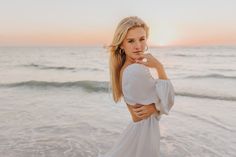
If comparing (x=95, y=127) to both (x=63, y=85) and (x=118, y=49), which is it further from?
(x=63, y=85)

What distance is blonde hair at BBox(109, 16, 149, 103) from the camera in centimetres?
278

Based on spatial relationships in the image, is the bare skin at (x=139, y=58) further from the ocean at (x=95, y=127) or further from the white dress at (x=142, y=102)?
the ocean at (x=95, y=127)

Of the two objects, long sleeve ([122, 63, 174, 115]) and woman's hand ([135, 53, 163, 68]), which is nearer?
long sleeve ([122, 63, 174, 115])

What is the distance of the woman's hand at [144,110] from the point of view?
2.74 metres

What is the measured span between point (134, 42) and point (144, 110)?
1.74 ft

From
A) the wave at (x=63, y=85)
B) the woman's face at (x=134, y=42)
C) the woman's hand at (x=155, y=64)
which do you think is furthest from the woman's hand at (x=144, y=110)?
the wave at (x=63, y=85)

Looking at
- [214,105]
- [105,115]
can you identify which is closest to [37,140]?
[105,115]

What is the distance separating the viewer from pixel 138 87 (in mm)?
2646

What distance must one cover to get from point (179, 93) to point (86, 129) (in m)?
7.25

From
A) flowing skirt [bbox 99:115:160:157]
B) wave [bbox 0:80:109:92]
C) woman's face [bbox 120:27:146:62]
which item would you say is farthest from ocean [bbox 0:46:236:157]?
wave [bbox 0:80:109:92]

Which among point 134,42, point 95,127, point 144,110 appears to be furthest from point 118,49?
point 95,127

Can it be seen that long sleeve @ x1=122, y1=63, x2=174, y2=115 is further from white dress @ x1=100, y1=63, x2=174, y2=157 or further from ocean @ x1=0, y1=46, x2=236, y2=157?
ocean @ x1=0, y1=46, x2=236, y2=157

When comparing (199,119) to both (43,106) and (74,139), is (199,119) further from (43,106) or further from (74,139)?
(43,106)

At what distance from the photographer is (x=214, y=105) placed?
11.1 m
